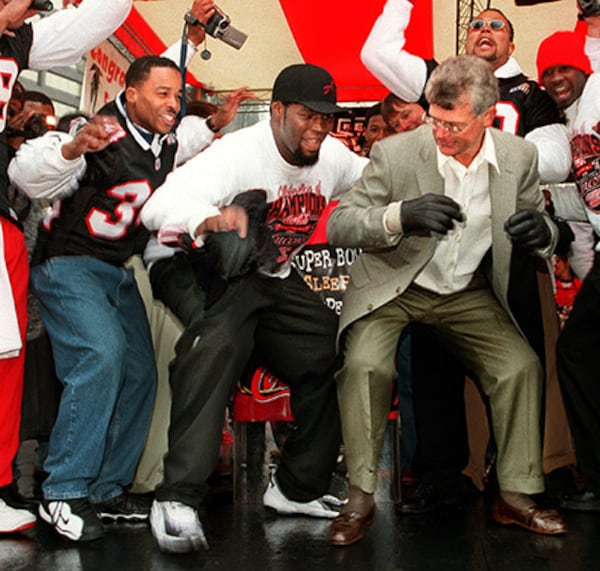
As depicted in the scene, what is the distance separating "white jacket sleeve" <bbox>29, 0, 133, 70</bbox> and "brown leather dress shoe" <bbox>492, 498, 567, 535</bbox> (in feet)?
7.37

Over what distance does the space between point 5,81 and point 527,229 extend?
5.90 feet

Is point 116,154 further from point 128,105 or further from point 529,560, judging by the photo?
point 529,560

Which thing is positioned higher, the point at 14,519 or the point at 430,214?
the point at 430,214

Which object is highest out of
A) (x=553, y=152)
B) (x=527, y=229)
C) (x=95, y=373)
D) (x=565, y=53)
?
(x=565, y=53)

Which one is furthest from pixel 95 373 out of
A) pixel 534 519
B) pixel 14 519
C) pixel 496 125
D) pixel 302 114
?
pixel 496 125

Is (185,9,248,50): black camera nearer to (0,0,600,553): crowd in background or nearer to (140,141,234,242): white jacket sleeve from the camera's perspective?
(0,0,600,553): crowd in background

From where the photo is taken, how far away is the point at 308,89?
9.25ft

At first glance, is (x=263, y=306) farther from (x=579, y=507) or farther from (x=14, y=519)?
(x=579, y=507)

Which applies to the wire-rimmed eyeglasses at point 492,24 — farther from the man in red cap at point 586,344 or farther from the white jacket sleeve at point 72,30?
the white jacket sleeve at point 72,30

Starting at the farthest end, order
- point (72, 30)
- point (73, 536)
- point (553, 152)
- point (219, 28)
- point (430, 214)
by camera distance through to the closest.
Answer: point (219, 28) → point (553, 152) → point (72, 30) → point (73, 536) → point (430, 214)

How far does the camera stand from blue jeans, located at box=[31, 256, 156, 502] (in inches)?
105

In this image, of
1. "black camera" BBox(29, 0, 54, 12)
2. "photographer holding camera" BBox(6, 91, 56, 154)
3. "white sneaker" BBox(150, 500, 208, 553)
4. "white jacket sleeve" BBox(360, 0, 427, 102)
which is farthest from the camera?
"white jacket sleeve" BBox(360, 0, 427, 102)

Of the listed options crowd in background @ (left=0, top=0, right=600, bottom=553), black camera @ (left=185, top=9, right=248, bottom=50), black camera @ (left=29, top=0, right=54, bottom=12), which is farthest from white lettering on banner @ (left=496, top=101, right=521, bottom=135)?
black camera @ (left=29, top=0, right=54, bottom=12)

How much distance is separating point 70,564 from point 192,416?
21.7 inches
